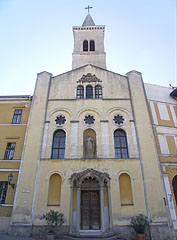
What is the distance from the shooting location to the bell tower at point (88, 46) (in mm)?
22188

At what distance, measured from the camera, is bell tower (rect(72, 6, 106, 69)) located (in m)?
22.2

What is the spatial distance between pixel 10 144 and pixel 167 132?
583 inches

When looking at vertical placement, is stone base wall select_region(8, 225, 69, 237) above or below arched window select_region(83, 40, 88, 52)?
below

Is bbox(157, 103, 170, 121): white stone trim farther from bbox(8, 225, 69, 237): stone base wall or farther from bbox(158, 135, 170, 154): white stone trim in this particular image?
bbox(8, 225, 69, 237): stone base wall

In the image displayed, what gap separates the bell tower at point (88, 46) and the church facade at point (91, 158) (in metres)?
5.05

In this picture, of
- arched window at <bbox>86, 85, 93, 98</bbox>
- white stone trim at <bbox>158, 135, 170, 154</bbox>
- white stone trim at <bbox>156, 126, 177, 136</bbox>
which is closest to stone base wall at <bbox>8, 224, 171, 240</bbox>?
white stone trim at <bbox>158, 135, 170, 154</bbox>

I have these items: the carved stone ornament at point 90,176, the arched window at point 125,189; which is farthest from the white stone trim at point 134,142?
the carved stone ornament at point 90,176

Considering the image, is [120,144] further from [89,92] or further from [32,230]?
[32,230]

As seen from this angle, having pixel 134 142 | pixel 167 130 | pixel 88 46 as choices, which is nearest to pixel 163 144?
pixel 167 130

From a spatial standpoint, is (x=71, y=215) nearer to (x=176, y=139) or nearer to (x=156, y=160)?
Answer: (x=156, y=160)

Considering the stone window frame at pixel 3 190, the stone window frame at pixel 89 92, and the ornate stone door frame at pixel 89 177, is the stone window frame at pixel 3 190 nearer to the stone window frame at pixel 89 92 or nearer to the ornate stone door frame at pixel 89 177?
the ornate stone door frame at pixel 89 177

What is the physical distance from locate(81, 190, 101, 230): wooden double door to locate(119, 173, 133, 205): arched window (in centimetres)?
185

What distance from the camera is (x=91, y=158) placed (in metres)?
13.0

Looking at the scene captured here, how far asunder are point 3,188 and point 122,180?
31.6 ft
